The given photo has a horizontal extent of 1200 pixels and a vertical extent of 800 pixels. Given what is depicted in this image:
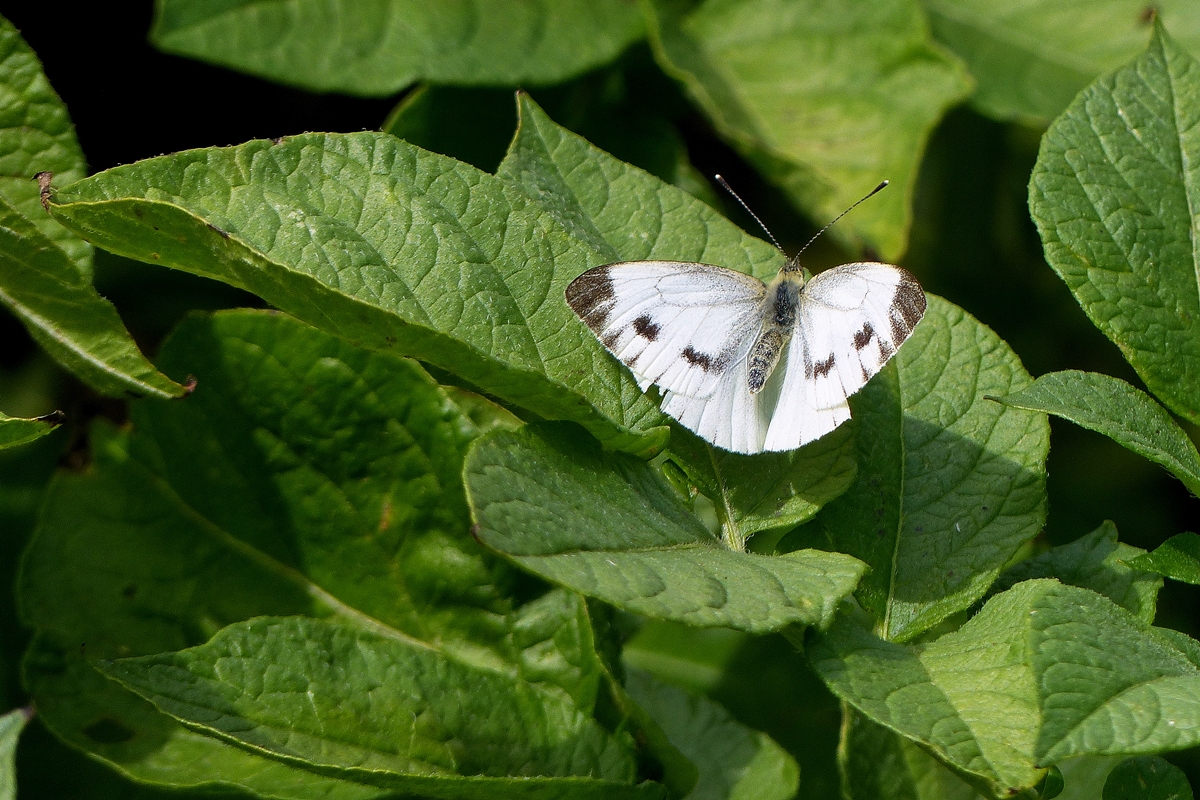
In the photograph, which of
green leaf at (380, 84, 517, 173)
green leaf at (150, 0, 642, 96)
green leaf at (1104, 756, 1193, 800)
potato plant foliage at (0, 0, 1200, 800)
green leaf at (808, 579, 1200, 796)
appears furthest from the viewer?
green leaf at (380, 84, 517, 173)

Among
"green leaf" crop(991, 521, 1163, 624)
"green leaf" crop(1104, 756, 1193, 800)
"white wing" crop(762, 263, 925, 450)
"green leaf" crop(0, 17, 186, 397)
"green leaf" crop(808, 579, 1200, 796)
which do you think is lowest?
"green leaf" crop(1104, 756, 1193, 800)

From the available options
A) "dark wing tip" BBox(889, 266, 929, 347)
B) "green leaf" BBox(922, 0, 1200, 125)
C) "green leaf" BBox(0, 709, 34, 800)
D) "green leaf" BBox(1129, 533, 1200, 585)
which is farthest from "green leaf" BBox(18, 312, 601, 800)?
"green leaf" BBox(922, 0, 1200, 125)

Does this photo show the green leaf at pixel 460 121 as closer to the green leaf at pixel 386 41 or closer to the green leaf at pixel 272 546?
the green leaf at pixel 386 41

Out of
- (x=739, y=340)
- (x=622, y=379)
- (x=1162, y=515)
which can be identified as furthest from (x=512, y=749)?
(x=1162, y=515)

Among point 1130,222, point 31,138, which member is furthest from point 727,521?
point 31,138

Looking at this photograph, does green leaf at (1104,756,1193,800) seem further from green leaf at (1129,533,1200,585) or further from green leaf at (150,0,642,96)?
green leaf at (150,0,642,96)

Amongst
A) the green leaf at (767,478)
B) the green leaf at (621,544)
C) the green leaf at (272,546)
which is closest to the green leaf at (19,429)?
the green leaf at (272,546)
